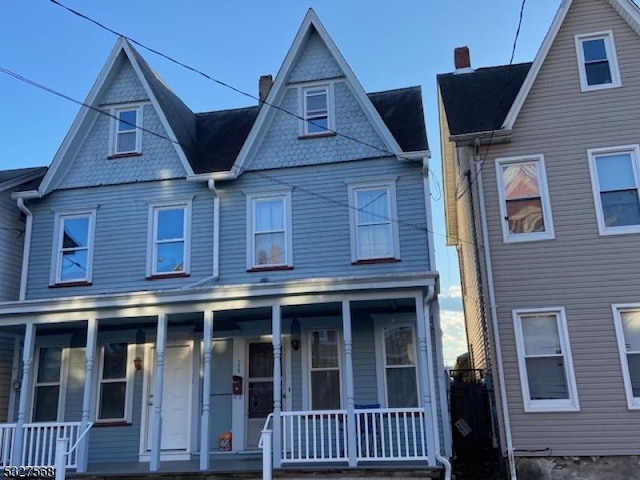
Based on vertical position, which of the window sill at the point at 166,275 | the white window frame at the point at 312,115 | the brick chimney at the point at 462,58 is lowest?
the window sill at the point at 166,275

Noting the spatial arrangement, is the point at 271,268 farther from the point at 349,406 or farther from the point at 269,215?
the point at 349,406

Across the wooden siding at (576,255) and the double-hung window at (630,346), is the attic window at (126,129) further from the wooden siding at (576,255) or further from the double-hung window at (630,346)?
the double-hung window at (630,346)

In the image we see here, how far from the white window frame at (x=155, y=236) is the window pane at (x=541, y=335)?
691cm

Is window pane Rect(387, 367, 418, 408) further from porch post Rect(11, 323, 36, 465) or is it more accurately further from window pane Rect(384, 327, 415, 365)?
→ porch post Rect(11, 323, 36, 465)

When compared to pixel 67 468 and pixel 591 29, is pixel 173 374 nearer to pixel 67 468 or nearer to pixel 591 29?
pixel 67 468

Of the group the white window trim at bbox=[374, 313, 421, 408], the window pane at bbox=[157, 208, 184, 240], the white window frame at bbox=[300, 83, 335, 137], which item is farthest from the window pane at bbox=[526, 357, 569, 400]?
the window pane at bbox=[157, 208, 184, 240]

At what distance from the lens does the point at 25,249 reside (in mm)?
13031

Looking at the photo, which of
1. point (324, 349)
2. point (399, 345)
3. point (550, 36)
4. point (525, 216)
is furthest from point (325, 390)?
point (550, 36)

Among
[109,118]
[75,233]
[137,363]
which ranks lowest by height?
[137,363]

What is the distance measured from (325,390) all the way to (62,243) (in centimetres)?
682

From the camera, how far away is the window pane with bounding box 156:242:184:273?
41.0 ft

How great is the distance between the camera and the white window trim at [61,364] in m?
12.3

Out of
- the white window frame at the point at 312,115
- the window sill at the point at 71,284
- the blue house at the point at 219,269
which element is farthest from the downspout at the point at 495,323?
the window sill at the point at 71,284

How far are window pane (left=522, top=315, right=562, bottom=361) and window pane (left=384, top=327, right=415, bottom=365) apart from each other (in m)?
2.20
